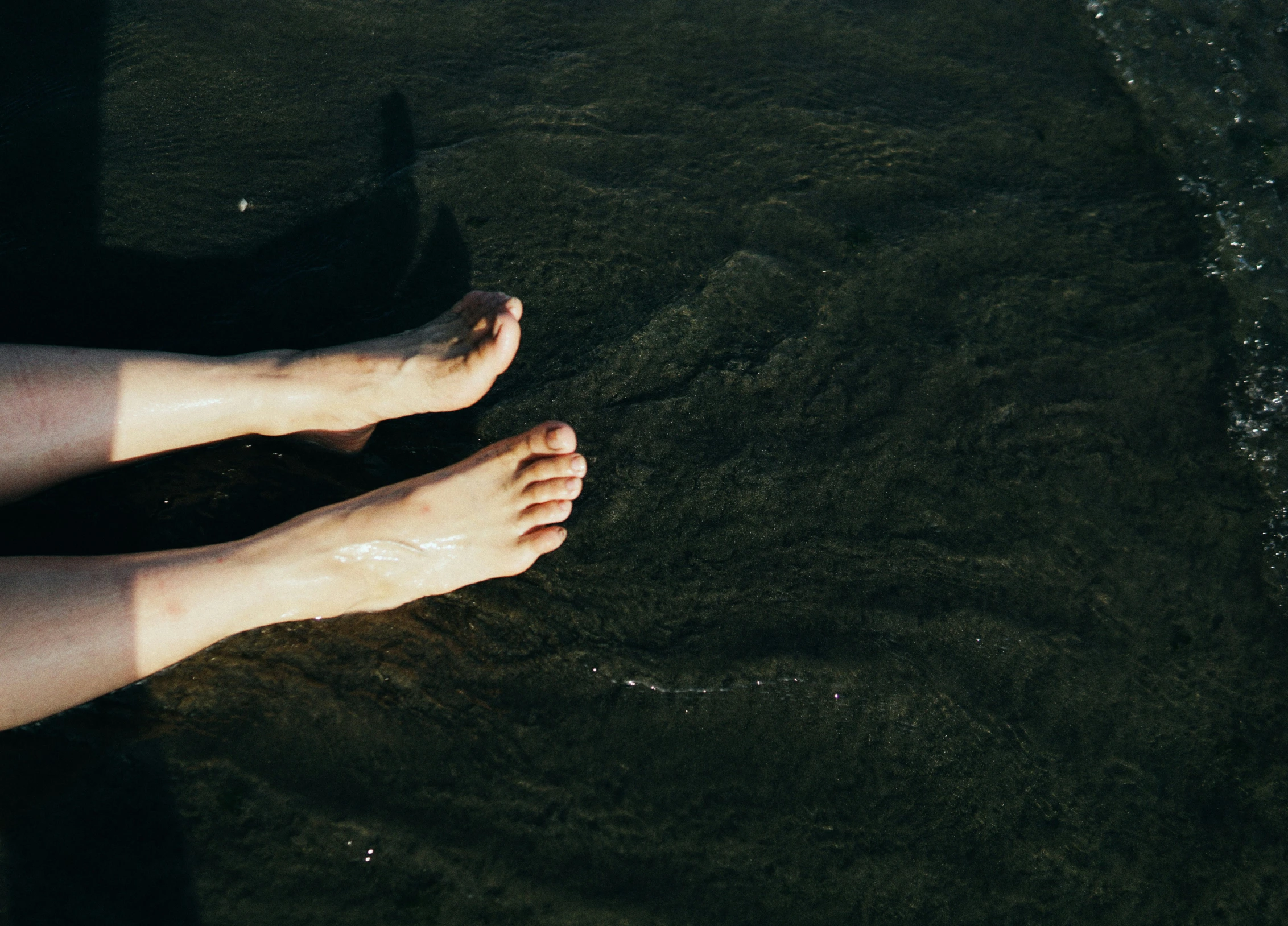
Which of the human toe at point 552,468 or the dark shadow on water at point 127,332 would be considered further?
the human toe at point 552,468

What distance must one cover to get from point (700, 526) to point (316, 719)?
37.1 inches

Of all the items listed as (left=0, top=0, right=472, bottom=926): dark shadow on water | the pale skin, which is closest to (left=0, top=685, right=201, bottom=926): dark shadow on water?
(left=0, top=0, right=472, bottom=926): dark shadow on water

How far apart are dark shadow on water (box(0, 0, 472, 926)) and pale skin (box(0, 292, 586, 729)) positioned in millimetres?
119

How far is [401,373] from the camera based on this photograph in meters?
2.08

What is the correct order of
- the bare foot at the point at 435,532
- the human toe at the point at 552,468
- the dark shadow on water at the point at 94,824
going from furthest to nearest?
the human toe at the point at 552,468 → the bare foot at the point at 435,532 → the dark shadow on water at the point at 94,824

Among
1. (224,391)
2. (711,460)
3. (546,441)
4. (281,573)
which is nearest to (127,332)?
(224,391)

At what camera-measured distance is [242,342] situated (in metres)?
2.33

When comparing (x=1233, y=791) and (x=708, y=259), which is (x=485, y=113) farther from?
(x=1233, y=791)

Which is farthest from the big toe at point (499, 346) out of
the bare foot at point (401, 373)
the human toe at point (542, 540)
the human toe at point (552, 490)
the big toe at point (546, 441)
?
the human toe at point (542, 540)

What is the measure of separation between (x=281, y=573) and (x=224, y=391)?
1.50ft

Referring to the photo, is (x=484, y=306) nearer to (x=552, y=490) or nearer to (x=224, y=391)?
(x=552, y=490)

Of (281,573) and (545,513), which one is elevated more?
(545,513)

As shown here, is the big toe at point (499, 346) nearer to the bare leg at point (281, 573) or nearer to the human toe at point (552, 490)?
the bare leg at point (281, 573)

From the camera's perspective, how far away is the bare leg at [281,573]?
1.65 meters
